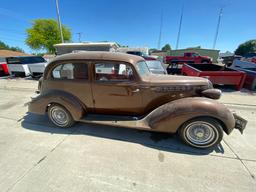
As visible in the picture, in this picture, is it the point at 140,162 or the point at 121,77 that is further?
the point at 121,77

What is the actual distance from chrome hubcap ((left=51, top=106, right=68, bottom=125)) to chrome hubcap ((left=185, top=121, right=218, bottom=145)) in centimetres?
268

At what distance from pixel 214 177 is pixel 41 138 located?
10.7 feet

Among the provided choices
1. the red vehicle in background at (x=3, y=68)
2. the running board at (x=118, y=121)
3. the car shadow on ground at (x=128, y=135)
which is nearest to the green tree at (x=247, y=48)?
the car shadow on ground at (x=128, y=135)

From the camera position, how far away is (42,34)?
111ft

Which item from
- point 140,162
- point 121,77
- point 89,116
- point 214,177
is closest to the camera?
point 214,177

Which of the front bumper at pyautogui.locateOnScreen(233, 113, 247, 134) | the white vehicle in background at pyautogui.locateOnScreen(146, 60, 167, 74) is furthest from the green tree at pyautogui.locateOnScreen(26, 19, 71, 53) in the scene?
the front bumper at pyautogui.locateOnScreen(233, 113, 247, 134)

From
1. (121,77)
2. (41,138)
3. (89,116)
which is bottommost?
(41,138)

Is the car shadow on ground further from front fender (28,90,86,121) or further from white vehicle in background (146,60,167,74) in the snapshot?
white vehicle in background (146,60,167,74)

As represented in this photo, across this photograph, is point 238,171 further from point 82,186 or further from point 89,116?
point 89,116

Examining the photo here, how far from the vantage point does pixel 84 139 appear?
9.38 feet

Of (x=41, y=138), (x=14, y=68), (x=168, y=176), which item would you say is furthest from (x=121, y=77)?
(x=14, y=68)

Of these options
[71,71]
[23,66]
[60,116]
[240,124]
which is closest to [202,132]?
[240,124]

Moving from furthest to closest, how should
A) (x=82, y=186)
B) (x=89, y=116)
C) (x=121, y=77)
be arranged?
(x=89, y=116), (x=121, y=77), (x=82, y=186)

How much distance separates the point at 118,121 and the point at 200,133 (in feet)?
5.20
